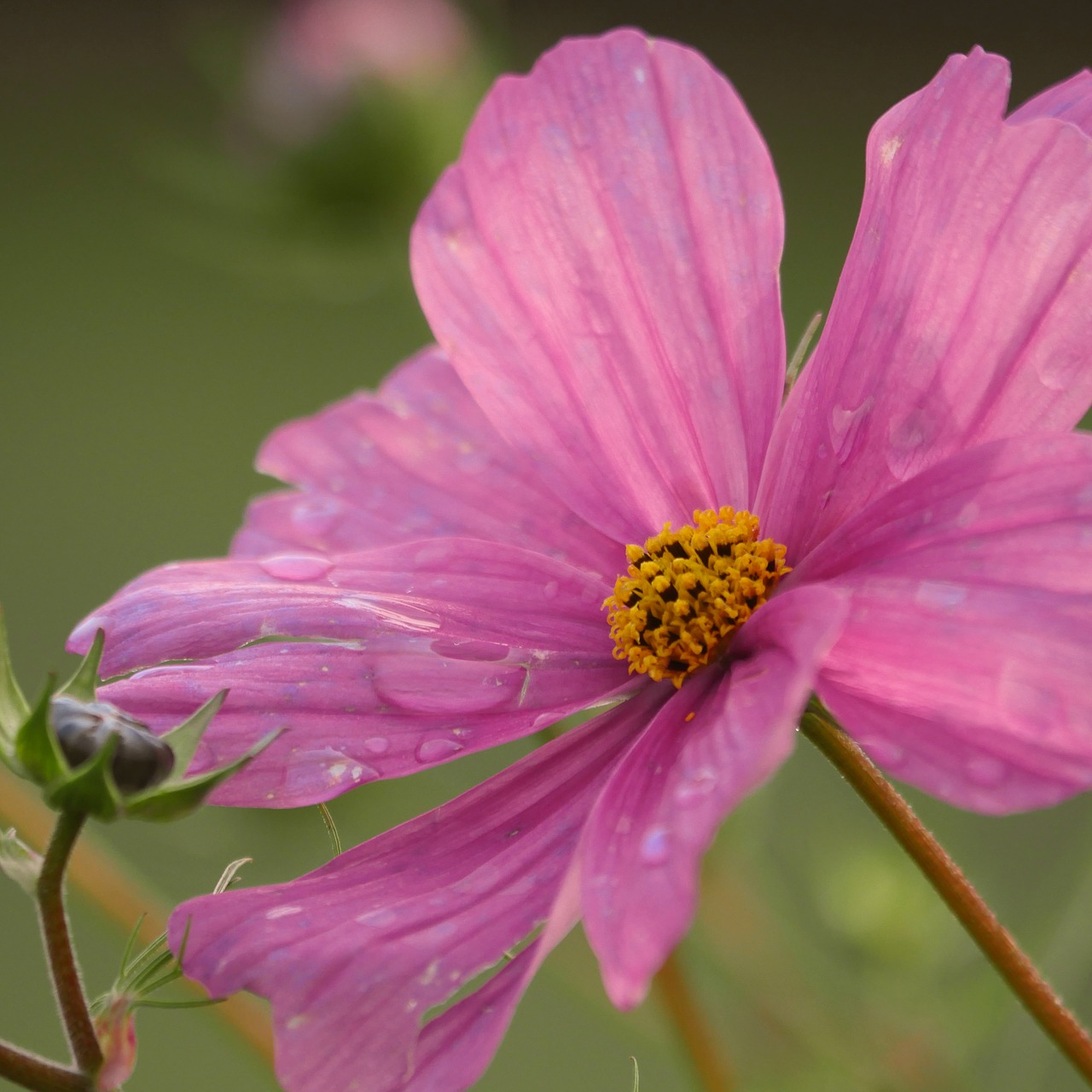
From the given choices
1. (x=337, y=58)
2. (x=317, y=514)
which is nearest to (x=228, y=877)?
(x=317, y=514)

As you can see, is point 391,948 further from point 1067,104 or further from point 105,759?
point 1067,104

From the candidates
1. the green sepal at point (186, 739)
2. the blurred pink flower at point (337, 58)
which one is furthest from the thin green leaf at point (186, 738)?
the blurred pink flower at point (337, 58)

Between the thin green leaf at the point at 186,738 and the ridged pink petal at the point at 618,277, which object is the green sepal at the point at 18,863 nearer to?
the thin green leaf at the point at 186,738

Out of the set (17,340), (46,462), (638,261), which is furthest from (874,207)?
(17,340)

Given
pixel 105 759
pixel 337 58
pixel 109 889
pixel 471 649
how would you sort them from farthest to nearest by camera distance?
pixel 337 58 < pixel 109 889 < pixel 471 649 < pixel 105 759

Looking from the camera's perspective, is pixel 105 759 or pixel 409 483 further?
pixel 409 483

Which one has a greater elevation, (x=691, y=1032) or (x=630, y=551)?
(x=630, y=551)

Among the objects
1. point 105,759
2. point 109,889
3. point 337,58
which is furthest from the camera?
point 337,58
